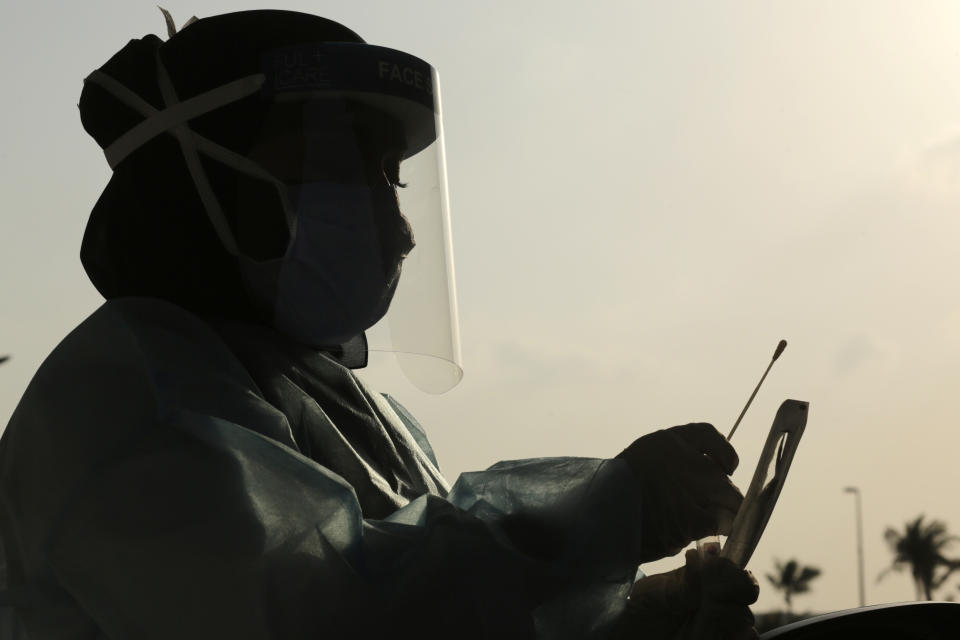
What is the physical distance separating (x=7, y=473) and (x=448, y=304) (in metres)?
1.06

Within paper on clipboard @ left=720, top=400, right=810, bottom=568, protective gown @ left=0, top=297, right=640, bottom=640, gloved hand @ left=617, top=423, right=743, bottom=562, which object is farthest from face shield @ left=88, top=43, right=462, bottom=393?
paper on clipboard @ left=720, top=400, right=810, bottom=568

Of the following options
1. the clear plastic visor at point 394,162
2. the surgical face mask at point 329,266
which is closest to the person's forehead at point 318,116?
the clear plastic visor at point 394,162

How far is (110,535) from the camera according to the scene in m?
1.96

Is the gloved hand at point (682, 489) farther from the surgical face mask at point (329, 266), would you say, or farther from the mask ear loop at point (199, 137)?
the mask ear loop at point (199, 137)

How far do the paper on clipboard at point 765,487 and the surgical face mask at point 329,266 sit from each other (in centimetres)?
89

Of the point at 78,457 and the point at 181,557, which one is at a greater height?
the point at 78,457

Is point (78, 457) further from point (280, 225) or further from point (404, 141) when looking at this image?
point (404, 141)

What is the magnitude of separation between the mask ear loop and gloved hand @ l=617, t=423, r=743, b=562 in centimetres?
88

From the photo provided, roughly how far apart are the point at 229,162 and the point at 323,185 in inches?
8.3

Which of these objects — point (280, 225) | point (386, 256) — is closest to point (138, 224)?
point (280, 225)

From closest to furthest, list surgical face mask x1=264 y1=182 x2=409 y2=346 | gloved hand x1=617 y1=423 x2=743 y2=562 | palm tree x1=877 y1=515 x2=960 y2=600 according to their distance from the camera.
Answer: gloved hand x1=617 y1=423 x2=743 y2=562 < surgical face mask x1=264 y1=182 x2=409 y2=346 < palm tree x1=877 y1=515 x2=960 y2=600

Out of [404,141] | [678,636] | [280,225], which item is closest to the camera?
[678,636]

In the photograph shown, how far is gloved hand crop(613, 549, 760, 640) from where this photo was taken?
2109 millimetres

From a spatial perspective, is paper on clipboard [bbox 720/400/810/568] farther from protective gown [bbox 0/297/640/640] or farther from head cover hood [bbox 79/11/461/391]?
head cover hood [bbox 79/11/461/391]
